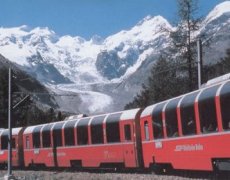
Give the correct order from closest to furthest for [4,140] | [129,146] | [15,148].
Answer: [129,146], [15,148], [4,140]

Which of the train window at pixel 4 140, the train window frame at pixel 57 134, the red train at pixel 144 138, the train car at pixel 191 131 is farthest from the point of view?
the train window at pixel 4 140

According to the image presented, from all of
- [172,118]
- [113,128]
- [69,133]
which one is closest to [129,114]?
[113,128]

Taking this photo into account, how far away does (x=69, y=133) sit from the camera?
115 feet

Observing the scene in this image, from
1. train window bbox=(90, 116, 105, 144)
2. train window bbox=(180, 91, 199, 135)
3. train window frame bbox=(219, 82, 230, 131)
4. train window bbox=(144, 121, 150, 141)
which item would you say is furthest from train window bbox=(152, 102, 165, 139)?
train window frame bbox=(219, 82, 230, 131)

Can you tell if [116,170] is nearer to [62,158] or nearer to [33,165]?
[62,158]

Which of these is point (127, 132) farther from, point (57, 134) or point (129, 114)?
point (57, 134)

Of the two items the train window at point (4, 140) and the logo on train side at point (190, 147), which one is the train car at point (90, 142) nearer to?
the train window at point (4, 140)

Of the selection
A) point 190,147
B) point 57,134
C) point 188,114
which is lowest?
point 190,147

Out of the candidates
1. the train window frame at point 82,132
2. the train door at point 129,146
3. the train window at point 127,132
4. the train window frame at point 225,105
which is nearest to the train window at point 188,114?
the train window frame at point 225,105

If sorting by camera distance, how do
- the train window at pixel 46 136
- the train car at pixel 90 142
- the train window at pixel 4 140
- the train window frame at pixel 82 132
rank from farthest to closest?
the train window at pixel 4 140, the train window at pixel 46 136, the train window frame at pixel 82 132, the train car at pixel 90 142

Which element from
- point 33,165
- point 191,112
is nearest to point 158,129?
point 191,112

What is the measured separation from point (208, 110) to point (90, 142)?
14603 mm

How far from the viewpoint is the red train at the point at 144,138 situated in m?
18.4

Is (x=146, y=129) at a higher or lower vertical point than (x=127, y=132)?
lower
